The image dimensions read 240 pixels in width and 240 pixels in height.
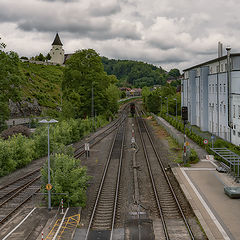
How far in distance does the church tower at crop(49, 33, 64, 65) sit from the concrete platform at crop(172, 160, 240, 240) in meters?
151

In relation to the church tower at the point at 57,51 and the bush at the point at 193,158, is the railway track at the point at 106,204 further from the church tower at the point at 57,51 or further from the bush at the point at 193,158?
the church tower at the point at 57,51

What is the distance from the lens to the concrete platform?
1403 cm

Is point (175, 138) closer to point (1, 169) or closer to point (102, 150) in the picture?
point (102, 150)

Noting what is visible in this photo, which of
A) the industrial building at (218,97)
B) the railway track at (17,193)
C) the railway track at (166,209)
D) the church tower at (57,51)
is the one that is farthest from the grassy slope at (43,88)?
the railway track at (166,209)

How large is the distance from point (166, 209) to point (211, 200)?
10.1 ft

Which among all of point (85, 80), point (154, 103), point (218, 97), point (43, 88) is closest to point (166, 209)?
point (218, 97)

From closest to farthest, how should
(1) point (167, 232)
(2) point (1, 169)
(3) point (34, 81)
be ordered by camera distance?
(1) point (167, 232) < (2) point (1, 169) < (3) point (34, 81)

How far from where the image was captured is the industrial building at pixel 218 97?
35.1 meters

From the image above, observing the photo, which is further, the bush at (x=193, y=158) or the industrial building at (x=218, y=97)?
the industrial building at (x=218, y=97)

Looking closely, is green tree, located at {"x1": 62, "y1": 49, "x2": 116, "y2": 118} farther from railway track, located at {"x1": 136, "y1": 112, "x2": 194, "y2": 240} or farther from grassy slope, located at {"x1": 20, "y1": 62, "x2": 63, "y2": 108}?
railway track, located at {"x1": 136, "y1": 112, "x2": 194, "y2": 240}

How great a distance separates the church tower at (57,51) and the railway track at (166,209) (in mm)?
148954

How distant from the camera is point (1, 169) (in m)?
24.7

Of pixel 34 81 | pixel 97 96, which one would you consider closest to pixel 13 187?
pixel 97 96

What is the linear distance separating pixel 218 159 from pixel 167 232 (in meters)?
16.3
